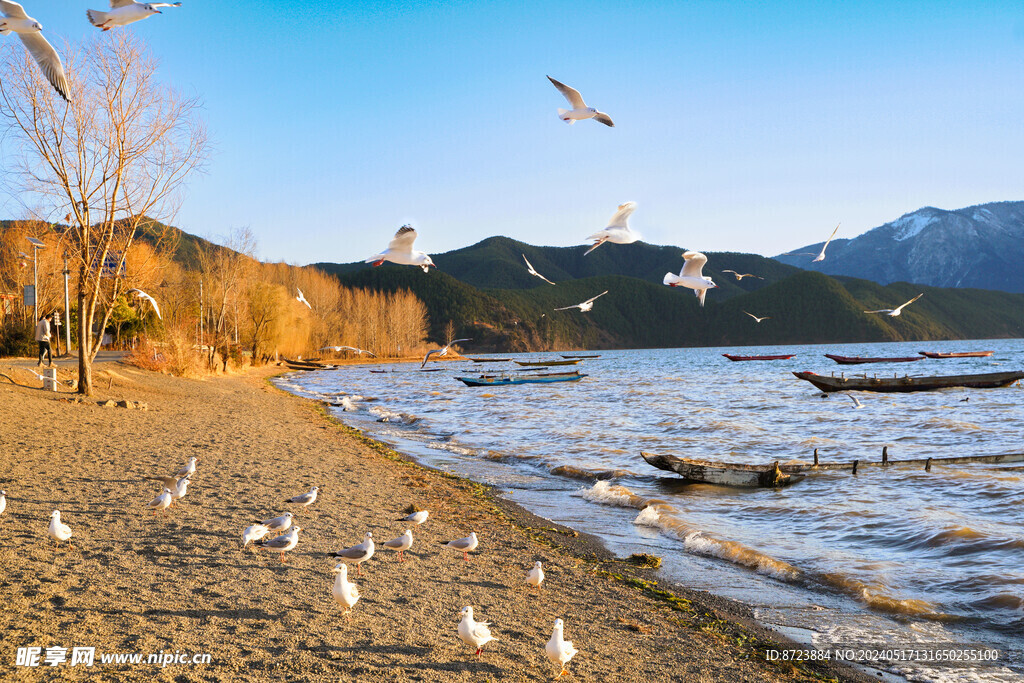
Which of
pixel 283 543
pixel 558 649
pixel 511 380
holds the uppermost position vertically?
pixel 283 543

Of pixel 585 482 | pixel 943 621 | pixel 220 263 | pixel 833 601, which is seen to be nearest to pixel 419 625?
pixel 833 601

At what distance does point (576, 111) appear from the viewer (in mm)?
9969

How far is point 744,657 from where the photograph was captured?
238 inches

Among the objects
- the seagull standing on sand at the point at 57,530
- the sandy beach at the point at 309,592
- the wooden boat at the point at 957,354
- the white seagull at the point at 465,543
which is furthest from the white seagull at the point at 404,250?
the wooden boat at the point at 957,354

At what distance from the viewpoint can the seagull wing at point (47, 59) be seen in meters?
9.42

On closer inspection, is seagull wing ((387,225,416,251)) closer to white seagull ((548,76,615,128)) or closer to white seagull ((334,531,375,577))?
white seagull ((548,76,615,128))

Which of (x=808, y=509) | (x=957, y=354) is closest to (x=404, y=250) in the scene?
(x=808, y=509)

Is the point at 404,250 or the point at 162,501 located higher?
the point at 404,250

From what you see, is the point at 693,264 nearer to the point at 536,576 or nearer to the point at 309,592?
the point at 536,576

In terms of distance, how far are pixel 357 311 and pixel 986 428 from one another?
329ft

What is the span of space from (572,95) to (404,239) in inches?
140

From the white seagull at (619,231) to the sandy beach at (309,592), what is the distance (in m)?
4.32

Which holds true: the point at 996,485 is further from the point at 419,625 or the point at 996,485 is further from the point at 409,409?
the point at 409,409

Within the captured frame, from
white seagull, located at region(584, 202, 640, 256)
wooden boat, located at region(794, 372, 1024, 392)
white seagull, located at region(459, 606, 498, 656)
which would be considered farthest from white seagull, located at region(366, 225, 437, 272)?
wooden boat, located at region(794, 372, 1024, 392)
